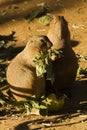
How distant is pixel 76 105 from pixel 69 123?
16.8 inches

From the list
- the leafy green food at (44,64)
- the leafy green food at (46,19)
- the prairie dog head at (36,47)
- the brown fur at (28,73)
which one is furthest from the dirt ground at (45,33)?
the prairie dog head at (36,47)

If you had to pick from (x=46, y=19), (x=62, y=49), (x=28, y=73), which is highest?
(x=46, y=19)

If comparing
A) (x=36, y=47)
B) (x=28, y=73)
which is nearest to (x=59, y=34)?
(x=36, y=47)

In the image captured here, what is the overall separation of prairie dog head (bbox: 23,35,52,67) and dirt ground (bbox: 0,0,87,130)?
0.62 m

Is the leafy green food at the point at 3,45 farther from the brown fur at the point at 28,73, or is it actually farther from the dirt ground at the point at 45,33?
the brown fur at the point at 28,73

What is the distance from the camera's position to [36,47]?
518 cm

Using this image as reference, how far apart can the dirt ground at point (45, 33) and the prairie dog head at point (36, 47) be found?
2.02ft

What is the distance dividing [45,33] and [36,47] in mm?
2564

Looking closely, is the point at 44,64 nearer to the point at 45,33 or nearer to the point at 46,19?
the point at 45,33

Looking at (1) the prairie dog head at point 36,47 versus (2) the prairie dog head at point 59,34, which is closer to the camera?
(1) the prairie dog head at point 36,47

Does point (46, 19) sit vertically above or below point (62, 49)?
above

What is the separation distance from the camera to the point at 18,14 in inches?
329

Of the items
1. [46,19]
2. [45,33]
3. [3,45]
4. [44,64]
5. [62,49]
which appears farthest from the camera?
[46,19]

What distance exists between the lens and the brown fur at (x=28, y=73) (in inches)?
204
